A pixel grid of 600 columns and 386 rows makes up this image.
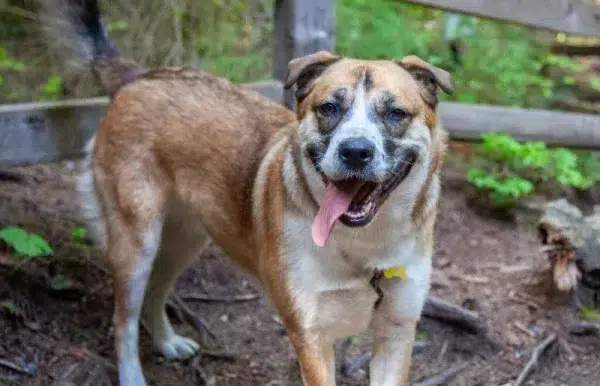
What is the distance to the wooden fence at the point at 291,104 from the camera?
13.0 ft

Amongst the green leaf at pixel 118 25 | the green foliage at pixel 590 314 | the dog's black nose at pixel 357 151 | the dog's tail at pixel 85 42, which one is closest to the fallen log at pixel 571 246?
the green foliage at pixel 590 314

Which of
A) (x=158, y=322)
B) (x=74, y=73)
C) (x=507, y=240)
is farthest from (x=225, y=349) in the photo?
(x=507, y=240)

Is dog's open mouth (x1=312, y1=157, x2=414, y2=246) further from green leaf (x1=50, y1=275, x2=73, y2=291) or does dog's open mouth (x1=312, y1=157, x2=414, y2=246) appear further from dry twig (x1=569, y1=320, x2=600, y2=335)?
dry twig (x1=569, y1=320, x2=600, y2=335)

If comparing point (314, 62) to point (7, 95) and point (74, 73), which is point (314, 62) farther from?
point (7, 95)

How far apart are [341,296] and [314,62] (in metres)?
0.90

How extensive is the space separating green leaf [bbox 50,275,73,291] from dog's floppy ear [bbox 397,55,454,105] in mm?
2228

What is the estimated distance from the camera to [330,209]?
2693 millimetres

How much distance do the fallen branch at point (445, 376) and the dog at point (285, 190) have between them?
2.18 feet

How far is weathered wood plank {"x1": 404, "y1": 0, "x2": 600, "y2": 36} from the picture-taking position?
5051mm

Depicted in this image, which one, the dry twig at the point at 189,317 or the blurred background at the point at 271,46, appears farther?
the blurred background at the point at 271,46

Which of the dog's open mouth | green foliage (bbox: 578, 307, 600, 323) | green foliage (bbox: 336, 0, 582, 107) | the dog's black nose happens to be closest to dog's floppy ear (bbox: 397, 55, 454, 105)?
the dog's open mouth

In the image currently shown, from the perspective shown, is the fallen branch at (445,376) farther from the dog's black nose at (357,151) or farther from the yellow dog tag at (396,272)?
the dog's black nose at (357,151)

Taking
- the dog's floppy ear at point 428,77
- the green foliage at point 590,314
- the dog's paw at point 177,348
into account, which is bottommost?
the dog's paw at point 177,348

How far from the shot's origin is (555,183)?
6.03 m
